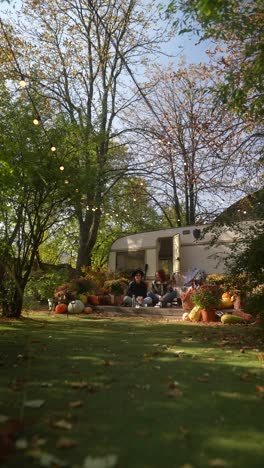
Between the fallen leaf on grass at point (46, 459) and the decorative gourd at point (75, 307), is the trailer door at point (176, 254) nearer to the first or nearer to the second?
the decorative gourd at point (75, 307)

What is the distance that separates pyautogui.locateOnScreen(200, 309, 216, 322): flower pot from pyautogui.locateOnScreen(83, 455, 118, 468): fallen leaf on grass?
25.4 ft

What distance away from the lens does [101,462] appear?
5.68ft

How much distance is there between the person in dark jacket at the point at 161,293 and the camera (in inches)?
457

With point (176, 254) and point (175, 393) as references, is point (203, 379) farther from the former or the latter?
point (176, 254)

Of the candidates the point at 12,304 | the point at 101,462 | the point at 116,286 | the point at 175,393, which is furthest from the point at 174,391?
the point at 116,286

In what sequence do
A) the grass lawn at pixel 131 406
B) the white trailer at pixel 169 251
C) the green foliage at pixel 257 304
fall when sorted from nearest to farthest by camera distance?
the grass lawn at pixel 131 406
the green foliage at pixel 257 304
the white trailer at pixel 169 251

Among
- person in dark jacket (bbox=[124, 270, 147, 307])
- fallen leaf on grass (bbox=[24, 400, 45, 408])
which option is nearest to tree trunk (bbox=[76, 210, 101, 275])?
person in dark jacket (bbox=[124, 270, 147, 307])

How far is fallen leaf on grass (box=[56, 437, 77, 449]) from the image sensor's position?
191 cm

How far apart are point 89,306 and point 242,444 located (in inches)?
397

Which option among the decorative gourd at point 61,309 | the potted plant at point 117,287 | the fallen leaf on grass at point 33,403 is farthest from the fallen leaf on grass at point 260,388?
the potted plant at point 117,287

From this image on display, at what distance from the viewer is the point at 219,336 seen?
21.2 feet

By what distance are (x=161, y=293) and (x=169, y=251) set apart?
1.97 metres

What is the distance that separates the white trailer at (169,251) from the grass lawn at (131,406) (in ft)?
23.2

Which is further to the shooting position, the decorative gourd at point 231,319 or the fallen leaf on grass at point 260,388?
the decorative gourd at point 231,319
